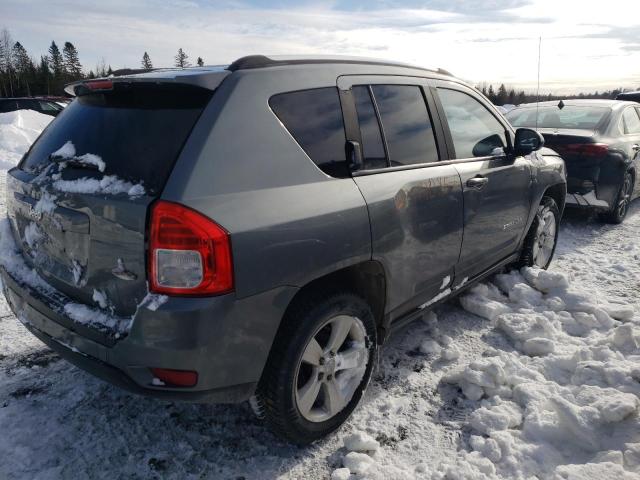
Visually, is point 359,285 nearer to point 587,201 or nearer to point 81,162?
point 81,162

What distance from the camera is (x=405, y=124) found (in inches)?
114

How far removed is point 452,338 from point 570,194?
3893 mm

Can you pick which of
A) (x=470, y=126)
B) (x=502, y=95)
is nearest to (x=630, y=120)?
(x=470, y=126)

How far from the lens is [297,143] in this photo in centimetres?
220

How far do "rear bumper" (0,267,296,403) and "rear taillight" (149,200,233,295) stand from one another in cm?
6

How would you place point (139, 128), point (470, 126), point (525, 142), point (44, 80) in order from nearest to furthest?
point (139, 128) < point (470, 126) < point (525, 142) < point (44, 80)

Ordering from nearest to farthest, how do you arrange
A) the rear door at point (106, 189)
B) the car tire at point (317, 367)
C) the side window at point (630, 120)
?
1. the rear door at point (106, 189)
2. the car tire at point (317, 367)
3. the side window at point (630, 120)

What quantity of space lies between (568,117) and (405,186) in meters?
5.46

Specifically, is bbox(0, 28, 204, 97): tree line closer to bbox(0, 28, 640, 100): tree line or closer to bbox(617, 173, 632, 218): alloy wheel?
bbox(0, 28, 640, 100): tree line

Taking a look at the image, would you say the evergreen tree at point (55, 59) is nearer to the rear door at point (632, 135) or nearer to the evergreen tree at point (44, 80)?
the evergreen tree at point (44, 80)

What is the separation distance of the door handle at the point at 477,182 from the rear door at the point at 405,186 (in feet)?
0.49

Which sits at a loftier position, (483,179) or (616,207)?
(483,179)

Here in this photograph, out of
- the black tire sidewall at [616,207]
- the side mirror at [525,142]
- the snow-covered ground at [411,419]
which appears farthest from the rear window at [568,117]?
the snow-covered ground at [411,419]

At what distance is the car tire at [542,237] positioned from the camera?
4.43m
